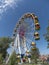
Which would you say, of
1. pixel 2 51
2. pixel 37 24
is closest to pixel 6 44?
pixel 2 51

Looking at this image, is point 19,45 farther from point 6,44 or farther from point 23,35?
point 6,44

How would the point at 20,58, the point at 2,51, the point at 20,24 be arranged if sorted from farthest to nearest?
the point at 2,51 < the point at 20,24 < the point at 20,58

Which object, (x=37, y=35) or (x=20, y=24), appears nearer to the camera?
(x=37, y=35)

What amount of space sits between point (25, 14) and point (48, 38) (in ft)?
26.0

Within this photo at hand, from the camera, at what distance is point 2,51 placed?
8138cm

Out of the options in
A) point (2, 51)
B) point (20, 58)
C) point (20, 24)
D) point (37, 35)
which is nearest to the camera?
point (37, 35)

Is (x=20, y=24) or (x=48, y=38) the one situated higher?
(x=20, y=24)

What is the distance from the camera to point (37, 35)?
45969 mm

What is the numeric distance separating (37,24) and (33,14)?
3.63 metres

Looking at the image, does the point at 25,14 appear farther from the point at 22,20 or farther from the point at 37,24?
the point at 37,24

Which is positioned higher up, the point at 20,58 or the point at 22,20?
the point at 22,20

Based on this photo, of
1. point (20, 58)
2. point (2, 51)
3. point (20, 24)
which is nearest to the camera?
point (20, 58)

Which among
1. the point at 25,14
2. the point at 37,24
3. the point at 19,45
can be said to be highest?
the point at 25,14

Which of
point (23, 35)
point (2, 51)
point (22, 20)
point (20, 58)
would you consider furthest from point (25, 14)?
Result: point (2, 51)
